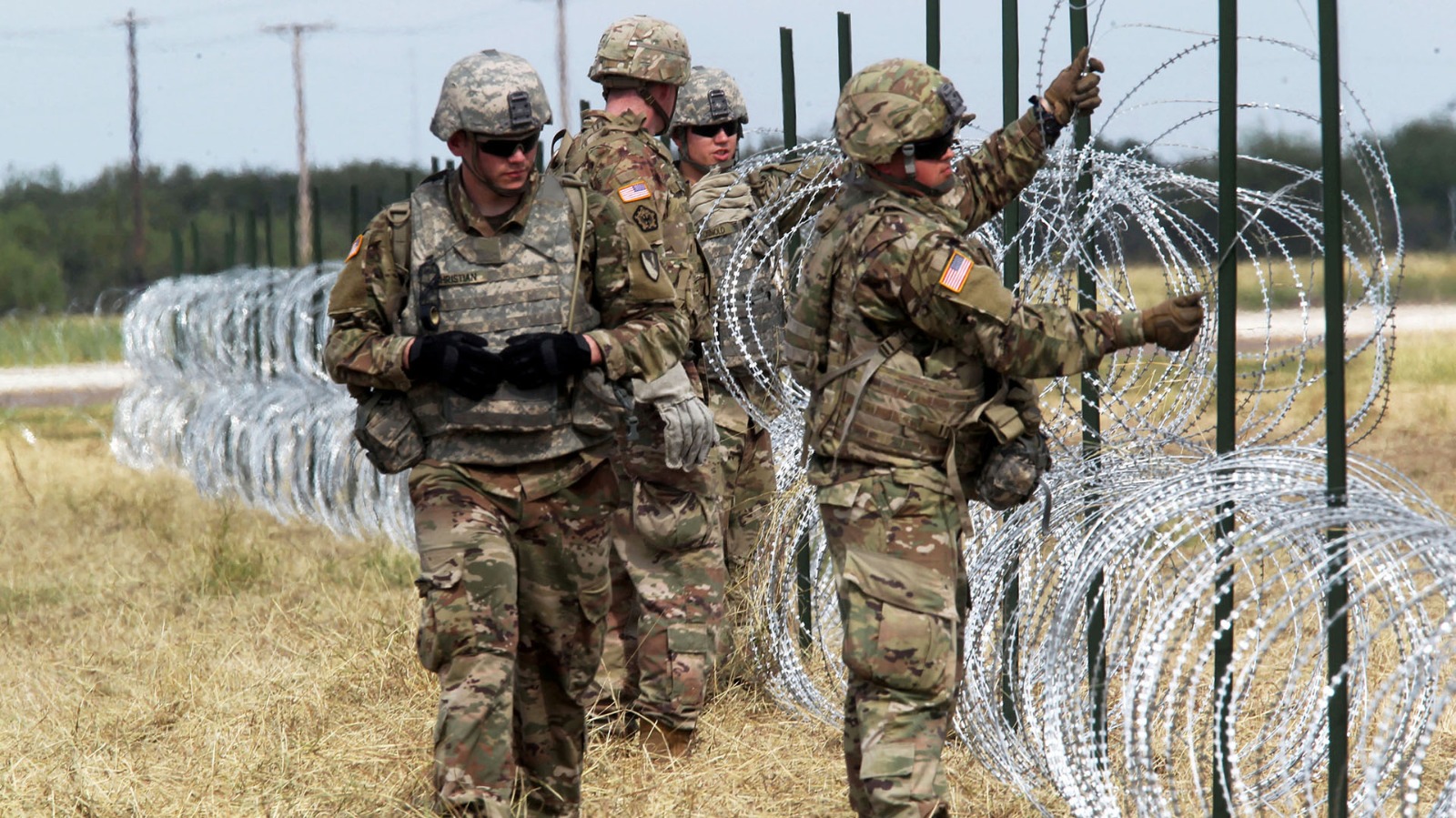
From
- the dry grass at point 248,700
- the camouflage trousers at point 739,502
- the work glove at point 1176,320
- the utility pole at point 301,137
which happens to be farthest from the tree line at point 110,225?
the work glove at point 1176,320

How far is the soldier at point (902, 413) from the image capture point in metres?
3.91

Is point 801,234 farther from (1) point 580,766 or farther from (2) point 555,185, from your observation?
(1) point 580,766

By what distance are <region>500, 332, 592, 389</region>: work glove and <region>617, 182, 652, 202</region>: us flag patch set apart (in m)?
0.87

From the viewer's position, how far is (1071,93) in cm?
429

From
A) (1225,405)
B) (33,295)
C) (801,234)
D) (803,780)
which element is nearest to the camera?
(1225,405)

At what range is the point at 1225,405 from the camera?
3900 mm

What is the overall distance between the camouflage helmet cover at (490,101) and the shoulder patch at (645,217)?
2.34 feet

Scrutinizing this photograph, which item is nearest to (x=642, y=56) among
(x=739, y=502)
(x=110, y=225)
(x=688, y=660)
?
(x=739, y=502)

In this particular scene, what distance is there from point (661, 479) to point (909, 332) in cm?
178

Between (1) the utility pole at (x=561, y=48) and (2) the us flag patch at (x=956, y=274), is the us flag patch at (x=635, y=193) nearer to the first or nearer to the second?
(2) the us flag patch at (x=956, y=274)

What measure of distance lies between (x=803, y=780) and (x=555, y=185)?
1.90 metres

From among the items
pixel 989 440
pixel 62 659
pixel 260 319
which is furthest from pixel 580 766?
pixel 260 319

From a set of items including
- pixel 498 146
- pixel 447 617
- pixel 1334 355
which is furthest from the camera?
pixel 498 146

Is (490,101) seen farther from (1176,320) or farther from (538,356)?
(1176,320)
